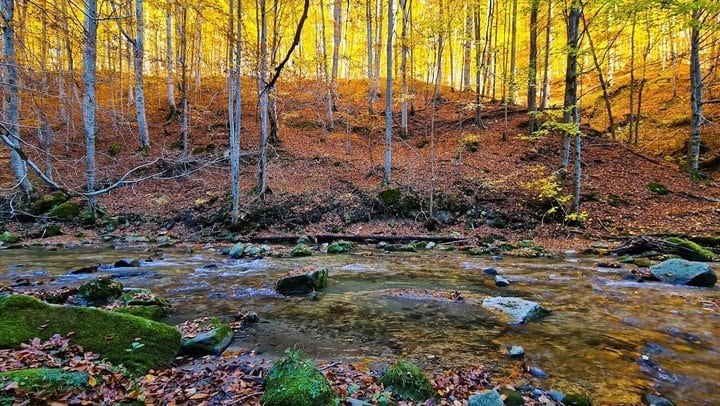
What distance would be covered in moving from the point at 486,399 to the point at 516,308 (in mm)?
3139

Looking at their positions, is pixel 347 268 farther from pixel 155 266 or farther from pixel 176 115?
pixel 176 115

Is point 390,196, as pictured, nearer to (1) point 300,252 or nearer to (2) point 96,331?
(1) point 300,252

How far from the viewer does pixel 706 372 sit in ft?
15.7

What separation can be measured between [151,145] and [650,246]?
22839 mm

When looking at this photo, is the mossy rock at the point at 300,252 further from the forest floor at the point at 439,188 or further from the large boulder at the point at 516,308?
the large boulder at the point at 516,308

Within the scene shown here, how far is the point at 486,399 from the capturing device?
3936mm

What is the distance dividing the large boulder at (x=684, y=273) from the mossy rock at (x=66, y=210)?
18980mm

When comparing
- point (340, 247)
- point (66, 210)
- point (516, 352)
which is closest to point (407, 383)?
point (516, 352)

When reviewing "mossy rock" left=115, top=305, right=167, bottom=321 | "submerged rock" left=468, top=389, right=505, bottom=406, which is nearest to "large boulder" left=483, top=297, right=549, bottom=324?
"submerged rock" left=468, top=389, right=505, bottom=406

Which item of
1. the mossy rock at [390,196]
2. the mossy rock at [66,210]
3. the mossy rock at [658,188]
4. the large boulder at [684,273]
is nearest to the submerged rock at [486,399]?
the large boulder at [684,273]

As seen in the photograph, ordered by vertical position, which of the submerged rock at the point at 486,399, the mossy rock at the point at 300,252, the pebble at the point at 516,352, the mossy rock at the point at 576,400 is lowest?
the mossy rock at the point at 300,252

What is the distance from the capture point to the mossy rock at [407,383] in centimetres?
408

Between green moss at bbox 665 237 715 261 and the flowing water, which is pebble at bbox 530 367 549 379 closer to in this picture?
the flowing water

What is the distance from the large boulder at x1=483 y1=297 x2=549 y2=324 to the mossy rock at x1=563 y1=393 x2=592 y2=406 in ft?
7.25
